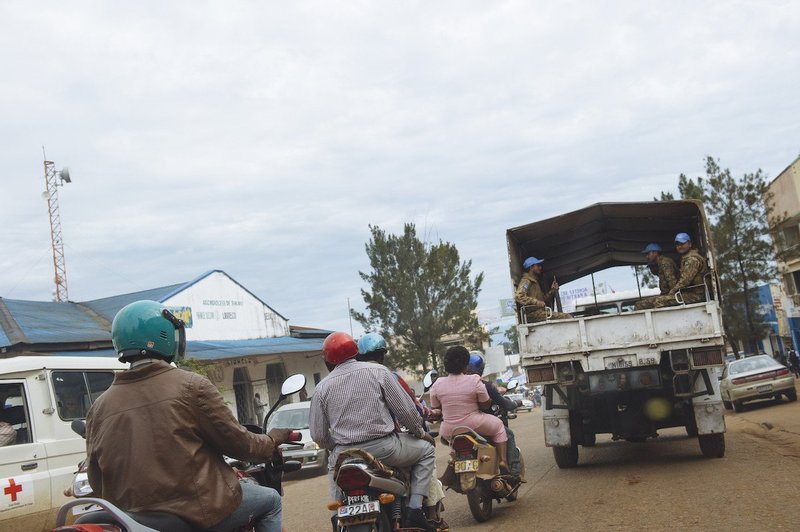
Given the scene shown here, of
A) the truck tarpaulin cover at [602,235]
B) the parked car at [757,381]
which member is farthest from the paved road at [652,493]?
the parked car at [757,381]

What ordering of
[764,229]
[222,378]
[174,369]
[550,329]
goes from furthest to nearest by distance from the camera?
[764,229] < [222,378] < [550,329] < [174,369]

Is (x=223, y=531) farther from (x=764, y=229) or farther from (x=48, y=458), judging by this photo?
(x=764, y=229)

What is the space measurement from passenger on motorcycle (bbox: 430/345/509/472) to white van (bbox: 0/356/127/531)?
4.45 m

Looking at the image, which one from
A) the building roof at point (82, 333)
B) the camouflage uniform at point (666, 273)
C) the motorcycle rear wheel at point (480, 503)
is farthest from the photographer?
the building roof at point (82, 333)

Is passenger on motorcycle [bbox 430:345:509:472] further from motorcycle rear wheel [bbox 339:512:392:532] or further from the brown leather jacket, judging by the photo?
the brown leather jacket

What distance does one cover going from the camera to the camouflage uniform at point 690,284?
34.7ft

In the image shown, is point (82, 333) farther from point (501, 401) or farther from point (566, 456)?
point (501, 401)

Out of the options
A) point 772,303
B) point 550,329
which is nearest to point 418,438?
point 550,329

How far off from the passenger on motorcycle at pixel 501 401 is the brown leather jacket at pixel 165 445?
16.7 ft

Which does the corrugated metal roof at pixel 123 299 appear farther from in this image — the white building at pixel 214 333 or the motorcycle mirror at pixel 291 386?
the motorcycle mirror at pixel 291 386

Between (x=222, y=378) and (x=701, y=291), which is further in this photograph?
(x=222, y=378)

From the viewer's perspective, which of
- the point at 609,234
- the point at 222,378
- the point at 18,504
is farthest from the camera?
the point at 222,378

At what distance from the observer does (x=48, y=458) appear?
9.07m

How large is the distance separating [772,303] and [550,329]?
47620 mm
